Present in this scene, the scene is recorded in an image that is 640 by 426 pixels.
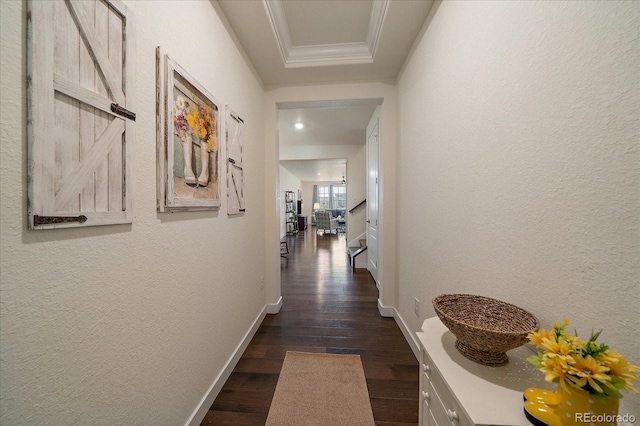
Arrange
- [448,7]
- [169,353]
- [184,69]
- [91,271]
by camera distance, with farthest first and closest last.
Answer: [448,7], [184,69], [169,353], [91,271]

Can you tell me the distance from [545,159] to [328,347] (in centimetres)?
188

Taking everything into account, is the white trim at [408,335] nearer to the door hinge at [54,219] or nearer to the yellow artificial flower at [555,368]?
the yellow artificial flower at [555,368]

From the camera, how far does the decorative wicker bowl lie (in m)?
0.66

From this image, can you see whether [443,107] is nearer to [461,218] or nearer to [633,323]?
[461,218]

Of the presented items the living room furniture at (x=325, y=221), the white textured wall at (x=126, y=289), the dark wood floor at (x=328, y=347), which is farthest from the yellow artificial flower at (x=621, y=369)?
the living room furniture at (x=325, y=221)

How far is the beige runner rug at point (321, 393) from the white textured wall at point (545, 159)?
872 millimetres

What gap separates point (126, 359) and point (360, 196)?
15.5ft

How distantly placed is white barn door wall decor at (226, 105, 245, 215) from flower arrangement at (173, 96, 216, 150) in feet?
0.70

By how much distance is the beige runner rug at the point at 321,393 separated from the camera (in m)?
1.27

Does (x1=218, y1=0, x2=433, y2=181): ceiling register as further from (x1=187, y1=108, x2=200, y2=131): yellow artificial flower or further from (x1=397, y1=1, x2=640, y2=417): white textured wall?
(x1=187, y1=108, x2=200, y2=131): yellow artificial flower

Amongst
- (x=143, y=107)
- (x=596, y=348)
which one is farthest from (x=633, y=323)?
(x=143, y=107)

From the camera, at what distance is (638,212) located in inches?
20.5

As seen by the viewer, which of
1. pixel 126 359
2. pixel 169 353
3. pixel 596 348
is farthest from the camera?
pixel 169 353

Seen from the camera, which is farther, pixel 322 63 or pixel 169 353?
pixel 322 63
